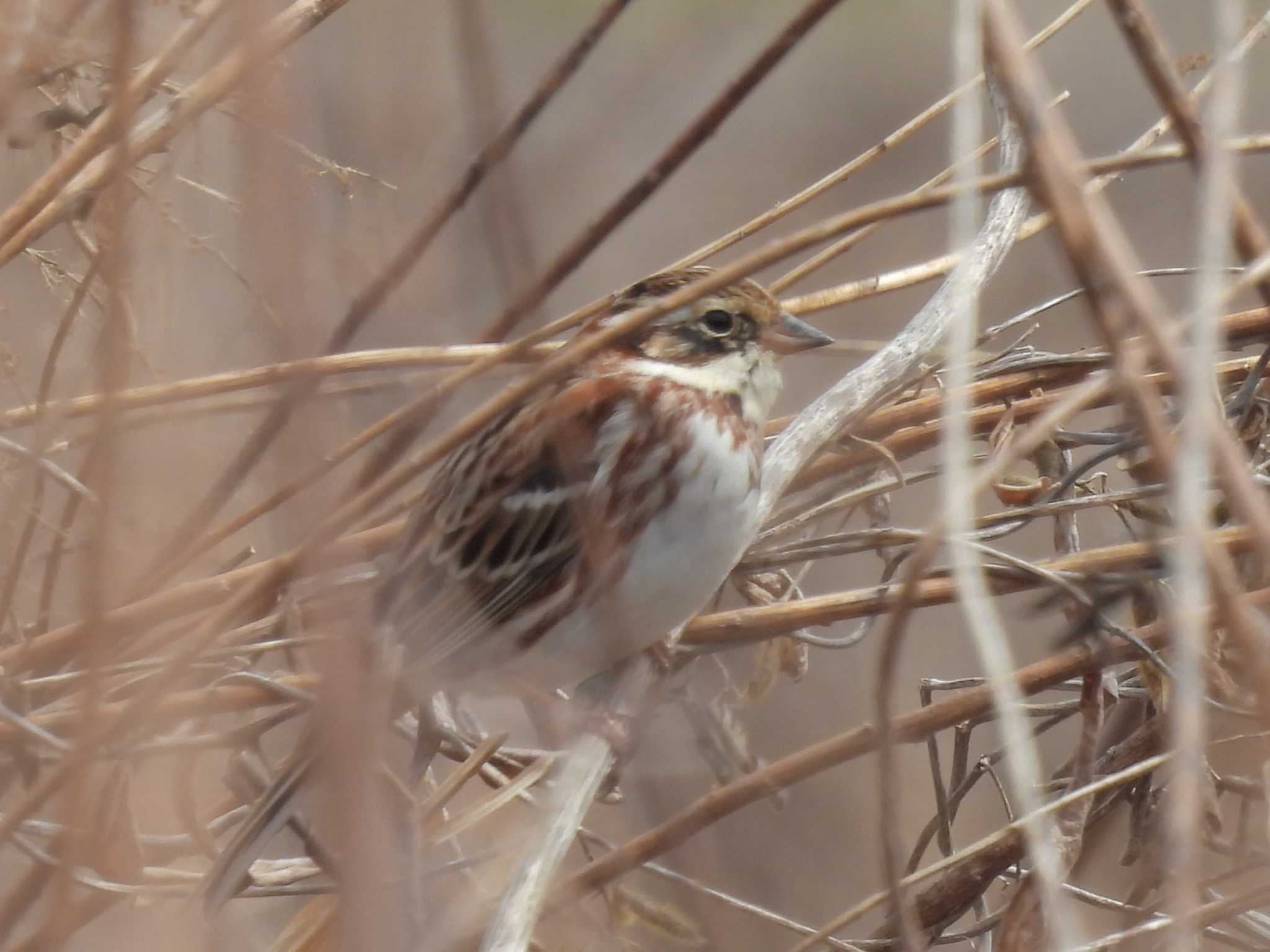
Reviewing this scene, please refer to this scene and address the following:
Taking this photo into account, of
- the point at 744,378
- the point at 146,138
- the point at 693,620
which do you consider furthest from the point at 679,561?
the point at 146,138

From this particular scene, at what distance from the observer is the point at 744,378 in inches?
94.1

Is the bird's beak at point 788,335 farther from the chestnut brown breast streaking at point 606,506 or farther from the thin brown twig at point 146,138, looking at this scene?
the thin brown twig at point 146,138

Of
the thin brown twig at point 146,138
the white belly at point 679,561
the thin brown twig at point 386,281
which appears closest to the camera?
the thin brown twig at point 386,281

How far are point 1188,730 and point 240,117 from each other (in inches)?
24.7

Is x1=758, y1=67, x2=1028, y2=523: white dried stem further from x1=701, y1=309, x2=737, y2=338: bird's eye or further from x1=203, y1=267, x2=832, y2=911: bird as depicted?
x1=701, y1=309, x2=737, y2=338: bird's eye

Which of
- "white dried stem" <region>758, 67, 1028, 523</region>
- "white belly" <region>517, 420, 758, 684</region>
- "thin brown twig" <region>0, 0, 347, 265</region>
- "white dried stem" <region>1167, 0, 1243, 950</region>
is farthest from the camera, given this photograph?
"white belly" <region>517, 420, 758, 684</region>

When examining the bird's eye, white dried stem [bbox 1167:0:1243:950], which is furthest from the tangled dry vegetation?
the bird's eye

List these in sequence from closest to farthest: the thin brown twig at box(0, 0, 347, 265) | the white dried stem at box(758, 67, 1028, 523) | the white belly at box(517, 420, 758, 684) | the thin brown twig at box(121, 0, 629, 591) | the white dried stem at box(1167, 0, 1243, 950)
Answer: the white dried stem at box(1167, 0, 1243, 950) < the thin brown twig at box(121, 0, 629, 591) < the thin brown twig at box(0, 0, 347, 265) < the white dried stem at box(758, 67, 1028, 523) < the white belly at box(517, 420, 758, 684)

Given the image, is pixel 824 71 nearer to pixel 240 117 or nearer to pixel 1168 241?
pixel 1168 241

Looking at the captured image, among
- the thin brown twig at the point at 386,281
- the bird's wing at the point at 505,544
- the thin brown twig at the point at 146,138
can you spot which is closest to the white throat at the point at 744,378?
the bird's wing at the point at 505,544

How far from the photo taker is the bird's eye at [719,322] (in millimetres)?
2395

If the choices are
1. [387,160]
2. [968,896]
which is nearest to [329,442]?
[387,160]

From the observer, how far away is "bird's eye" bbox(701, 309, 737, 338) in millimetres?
2395

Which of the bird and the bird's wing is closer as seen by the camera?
the bird
